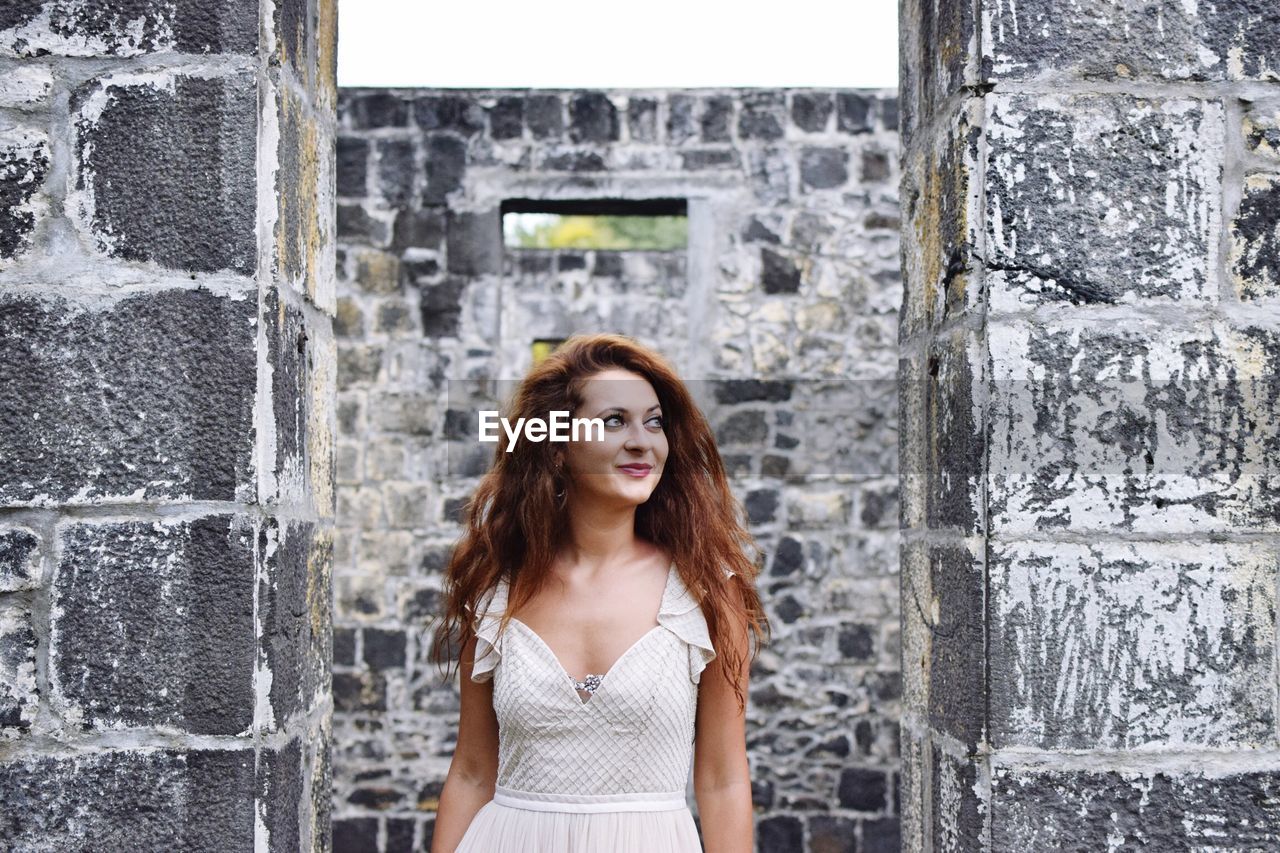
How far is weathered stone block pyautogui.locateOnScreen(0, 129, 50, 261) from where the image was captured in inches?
74.8

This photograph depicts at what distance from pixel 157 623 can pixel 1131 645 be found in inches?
56.2

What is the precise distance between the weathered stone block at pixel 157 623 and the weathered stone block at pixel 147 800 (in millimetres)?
57

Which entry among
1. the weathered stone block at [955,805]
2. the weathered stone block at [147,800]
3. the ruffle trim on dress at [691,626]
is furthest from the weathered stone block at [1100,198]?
the weathered stone block at [147,800]

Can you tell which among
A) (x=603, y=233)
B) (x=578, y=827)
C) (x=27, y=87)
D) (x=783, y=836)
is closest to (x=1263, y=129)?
(x=578, y=827)

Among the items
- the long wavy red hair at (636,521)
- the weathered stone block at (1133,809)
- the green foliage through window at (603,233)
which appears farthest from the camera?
the green foliage through window at (603,233)

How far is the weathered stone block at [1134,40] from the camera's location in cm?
186

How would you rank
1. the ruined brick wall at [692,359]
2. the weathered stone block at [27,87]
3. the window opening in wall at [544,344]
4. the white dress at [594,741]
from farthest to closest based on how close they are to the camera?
the window opening in wall at [544,344], the ruined brick wall at [692,359], the white dress at [594,741], the weathered stone block at [27,87]

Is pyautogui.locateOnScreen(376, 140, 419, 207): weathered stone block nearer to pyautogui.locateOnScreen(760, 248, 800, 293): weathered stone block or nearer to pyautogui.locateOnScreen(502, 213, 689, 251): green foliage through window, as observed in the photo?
pyautogui.locateOnScreen(760, 248, 800, 293): weathered stone block

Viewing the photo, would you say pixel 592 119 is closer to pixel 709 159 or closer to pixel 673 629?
pixel 709 159

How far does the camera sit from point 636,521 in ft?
8.14

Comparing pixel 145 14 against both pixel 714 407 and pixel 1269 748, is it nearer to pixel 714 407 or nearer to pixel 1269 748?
pixel 1269 748

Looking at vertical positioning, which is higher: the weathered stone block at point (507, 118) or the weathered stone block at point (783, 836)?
the weathered stone block at point (507, 118)

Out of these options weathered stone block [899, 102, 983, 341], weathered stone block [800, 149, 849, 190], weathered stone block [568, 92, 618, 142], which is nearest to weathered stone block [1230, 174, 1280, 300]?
weathered stone block [899, 102, 983, 341]

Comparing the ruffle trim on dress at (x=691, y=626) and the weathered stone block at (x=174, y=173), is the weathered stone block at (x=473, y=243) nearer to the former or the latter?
the ruffle trim on dress at (x=691, y=626)
